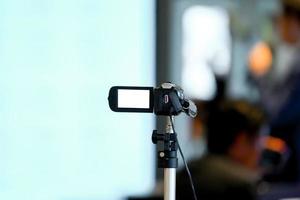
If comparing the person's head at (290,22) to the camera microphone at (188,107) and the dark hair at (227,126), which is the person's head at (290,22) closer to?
the dark hair at (227,126)

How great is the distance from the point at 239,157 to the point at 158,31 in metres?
0.83

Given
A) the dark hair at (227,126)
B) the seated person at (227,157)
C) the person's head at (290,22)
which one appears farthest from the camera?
the person's head at (290,22)

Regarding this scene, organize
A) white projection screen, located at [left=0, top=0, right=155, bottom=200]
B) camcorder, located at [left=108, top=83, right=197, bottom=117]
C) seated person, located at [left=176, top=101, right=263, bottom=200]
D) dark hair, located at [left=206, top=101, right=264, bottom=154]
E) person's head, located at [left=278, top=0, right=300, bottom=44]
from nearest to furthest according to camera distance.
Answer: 1. camcorder, located at [left=108, top=83, right=197, bottom=117]
2. seated person, located at [left=176, top=101, right=263, bottom=200]
3. white projection screen, located at [left=0, top=0, right=155, bottom=200]
4. dark hair, located at [left=206, top=101, right=264, bottom=154]
5. person's head, located at [left=278, top=0, right=300, bottom=44]

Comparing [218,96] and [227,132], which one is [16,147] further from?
[218,96]

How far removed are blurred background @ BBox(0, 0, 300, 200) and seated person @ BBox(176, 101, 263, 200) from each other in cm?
20

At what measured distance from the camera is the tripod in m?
1.36

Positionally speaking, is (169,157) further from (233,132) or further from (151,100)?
(233,132)

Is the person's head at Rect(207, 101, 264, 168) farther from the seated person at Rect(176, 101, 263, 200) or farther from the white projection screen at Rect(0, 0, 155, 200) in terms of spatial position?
the white projection screen at Rect(0, 0, 155, 200)

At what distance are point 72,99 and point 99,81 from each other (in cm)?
13

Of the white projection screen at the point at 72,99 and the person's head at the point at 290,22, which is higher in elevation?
the person's head at the point at 290,22

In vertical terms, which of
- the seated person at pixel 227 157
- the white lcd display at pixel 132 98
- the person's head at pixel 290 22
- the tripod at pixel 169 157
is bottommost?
the seated person at pixel 227 157

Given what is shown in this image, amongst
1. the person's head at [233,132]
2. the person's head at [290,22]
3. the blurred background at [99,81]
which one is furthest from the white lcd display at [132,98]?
the person's head at [290,22]

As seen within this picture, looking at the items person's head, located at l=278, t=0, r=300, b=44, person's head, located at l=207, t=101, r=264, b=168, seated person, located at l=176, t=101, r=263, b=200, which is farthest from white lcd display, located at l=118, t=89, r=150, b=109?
person's head, located at l=278, t=0, r=300, b=44

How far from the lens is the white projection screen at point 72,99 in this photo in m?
2.38
